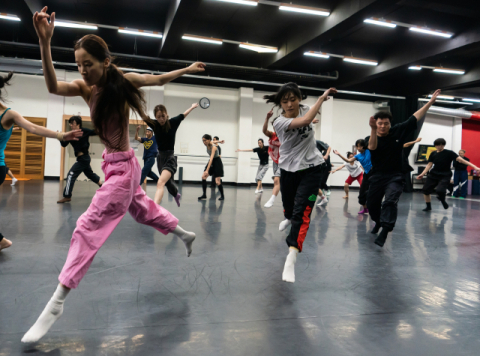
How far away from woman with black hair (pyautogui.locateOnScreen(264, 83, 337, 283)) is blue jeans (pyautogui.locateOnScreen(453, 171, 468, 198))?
444 inches

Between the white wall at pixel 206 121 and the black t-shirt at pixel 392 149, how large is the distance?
416 inches

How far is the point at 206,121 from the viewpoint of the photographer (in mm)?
14336

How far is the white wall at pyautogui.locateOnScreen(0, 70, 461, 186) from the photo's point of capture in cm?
1270

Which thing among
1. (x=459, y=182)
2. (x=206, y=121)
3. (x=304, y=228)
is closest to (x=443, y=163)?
(x=459, y=182)

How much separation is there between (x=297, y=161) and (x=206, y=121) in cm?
1191

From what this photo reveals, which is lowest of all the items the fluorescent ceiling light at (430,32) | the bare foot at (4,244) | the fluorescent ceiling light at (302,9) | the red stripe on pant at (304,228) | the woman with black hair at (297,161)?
the bare foot at (4,244)

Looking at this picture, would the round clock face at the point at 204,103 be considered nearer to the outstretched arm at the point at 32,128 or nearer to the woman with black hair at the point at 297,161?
the woman with black hair at the point at 297,161

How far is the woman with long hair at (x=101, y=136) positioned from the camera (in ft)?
5.22

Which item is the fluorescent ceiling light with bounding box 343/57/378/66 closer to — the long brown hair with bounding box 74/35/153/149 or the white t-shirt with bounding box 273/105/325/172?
the white t-shirt with bounding box 273/105/325/172

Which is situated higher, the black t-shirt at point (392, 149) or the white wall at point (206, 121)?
the white wall at point (206, 121)

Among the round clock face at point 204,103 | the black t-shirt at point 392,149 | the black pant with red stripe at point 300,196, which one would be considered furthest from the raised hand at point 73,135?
the round clock face at point 204,103

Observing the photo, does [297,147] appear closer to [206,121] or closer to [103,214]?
[103,214]


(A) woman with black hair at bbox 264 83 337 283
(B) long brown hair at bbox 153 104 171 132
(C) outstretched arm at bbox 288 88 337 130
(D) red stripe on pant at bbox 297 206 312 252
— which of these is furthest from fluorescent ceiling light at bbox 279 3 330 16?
(D) red stripe on pant at bbox 297 206 312 252

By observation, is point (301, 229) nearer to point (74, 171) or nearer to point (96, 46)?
point (96, 46)
